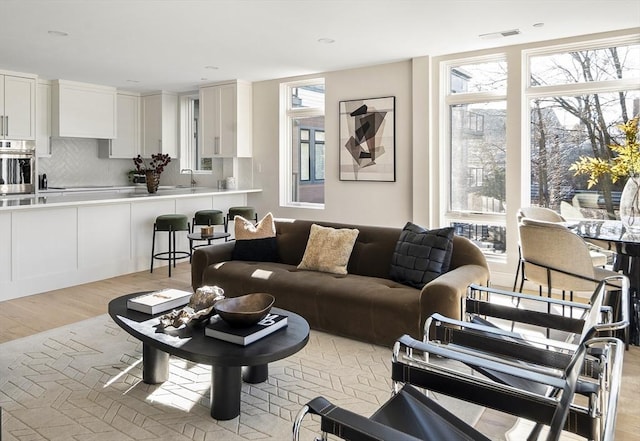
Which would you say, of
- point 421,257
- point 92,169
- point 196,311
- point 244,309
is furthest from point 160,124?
point 244,309

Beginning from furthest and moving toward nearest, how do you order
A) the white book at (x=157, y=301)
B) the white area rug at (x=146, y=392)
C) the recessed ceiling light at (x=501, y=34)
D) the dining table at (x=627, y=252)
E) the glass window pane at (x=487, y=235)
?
1. the glass window pane at (x=487, y=235)
2. the recessed ceiling light at (x=501, y=34)
3. the dining table at (x=627, y=252)
4. the white book at (x=157, y=301)
5. the white area rug at (x=146, y=392)

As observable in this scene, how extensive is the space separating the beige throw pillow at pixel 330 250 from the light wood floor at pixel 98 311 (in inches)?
65.3

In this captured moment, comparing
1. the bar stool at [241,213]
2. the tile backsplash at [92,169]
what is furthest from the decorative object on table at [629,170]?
the tile backsplash at [92,169]

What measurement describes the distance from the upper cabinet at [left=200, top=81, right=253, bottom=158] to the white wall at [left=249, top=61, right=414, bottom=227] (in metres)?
0.15

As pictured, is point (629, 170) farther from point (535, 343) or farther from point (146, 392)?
point (146, 392)

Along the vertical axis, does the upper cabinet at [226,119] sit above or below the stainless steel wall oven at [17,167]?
above

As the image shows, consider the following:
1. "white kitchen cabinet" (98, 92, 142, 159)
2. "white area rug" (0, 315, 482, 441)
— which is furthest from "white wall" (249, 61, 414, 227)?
"white area rug" (0, 315, 482, 441)

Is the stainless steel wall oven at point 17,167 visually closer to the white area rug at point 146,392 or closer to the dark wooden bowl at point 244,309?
the white area rug at point 146,392

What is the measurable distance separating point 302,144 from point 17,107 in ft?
12.8

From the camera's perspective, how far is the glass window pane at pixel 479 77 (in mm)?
5383

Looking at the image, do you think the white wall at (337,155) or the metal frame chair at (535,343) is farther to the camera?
the white wall at (337,155)

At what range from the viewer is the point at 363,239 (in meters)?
4.12

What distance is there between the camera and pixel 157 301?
295cm

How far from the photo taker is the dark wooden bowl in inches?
96.0
